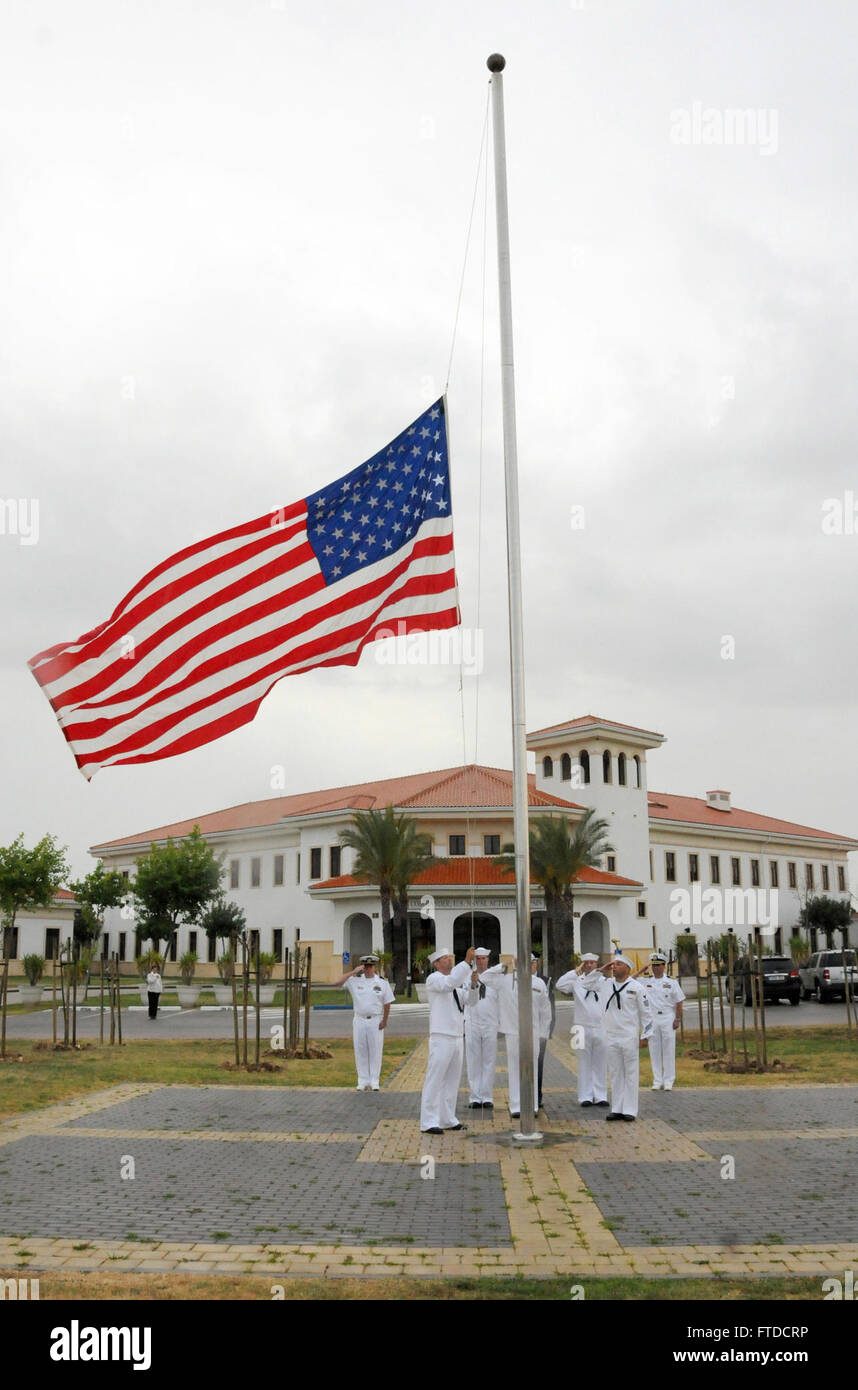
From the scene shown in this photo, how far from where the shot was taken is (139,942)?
74875 mm

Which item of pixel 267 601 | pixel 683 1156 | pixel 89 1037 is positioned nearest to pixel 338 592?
pixel 267 601

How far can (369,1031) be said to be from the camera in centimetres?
1680

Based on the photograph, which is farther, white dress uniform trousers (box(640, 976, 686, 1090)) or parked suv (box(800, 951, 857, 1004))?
parked suv (box(800, 951, 857, 1004))

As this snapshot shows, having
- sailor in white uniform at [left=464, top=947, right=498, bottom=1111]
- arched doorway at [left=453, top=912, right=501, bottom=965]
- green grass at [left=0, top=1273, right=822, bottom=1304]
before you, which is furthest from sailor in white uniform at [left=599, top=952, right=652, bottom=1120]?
arched doorway at [left=453, top=912, right=501, bottom=965]

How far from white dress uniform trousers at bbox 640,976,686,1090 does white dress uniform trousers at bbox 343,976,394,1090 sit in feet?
11.8

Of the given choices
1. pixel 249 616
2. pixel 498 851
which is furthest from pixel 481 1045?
pixel 498 851

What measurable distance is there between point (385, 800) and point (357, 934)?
695 cm

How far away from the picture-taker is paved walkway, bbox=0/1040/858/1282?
24.4ft

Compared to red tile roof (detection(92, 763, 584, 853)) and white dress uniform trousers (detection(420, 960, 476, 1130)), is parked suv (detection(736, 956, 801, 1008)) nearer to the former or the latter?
red tile roof (detection(92, 763, 584, 853))

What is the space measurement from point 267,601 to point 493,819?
47496 mm

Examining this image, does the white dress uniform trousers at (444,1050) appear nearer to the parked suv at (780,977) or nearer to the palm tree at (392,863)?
the parked suv at (780,977)

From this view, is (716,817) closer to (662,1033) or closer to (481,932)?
(481,932)

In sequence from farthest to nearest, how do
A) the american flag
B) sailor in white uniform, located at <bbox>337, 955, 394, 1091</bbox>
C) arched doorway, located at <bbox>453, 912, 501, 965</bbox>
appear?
arched doorway, located at <bbox>453, 912, 501, 965</bbox> → sailor in white uniform, located at <bbox>337, 955, 394, 1091</bbox> → the american flag

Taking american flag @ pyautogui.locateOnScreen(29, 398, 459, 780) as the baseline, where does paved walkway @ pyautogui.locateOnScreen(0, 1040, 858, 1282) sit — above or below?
below
